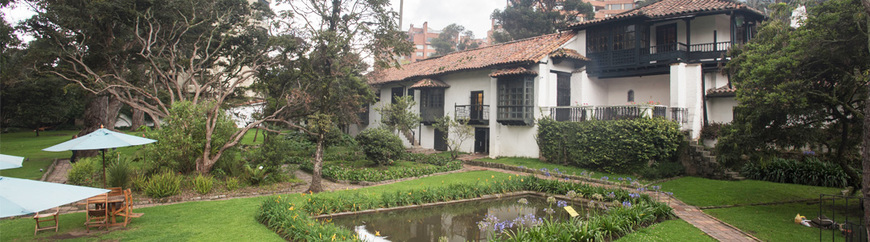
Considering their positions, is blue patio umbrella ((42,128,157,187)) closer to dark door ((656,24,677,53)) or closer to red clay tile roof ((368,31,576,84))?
red clay tile roof ((368,31,576,84))

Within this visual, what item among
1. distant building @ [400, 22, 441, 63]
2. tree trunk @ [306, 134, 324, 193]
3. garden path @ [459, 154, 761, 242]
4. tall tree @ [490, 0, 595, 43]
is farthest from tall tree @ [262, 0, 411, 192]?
distant building @ [400, 22, 441, 63]

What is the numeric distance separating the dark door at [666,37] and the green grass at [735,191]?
246 inches

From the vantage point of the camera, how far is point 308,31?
12.8 m

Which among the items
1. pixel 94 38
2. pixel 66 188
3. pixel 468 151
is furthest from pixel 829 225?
pixel 94 38

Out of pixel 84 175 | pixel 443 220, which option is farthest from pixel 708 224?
pixel 84 175

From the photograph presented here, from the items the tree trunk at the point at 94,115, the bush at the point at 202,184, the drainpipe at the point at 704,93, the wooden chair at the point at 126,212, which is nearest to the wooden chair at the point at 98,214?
the wooden chair at the point at 126,212

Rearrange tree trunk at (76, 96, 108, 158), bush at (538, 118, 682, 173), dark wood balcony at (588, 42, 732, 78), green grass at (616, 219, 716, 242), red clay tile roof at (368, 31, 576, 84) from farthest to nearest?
1. red clay tile roof at (368, 31, 576, 84)
2. tree trunk at (76, 96, 108, 158)
3. dark wood balcony at (588, 42, 732, 78)
4. bush at (538, 118, 682, 173)
5. green grass at (616, 219, 716, 242)

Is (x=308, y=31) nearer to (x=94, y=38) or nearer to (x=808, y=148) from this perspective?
(x=94, y=38)

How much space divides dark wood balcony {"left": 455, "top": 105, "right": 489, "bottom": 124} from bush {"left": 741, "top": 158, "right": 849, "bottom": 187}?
1063 centimetres

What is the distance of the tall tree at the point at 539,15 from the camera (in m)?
31.6

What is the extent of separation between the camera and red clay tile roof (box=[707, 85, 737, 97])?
16438 millimetres

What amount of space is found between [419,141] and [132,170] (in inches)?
609

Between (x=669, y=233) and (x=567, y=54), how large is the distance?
11.8 meters

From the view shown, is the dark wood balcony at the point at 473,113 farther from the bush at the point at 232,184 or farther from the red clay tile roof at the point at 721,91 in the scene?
the bush at the point at 232,184
